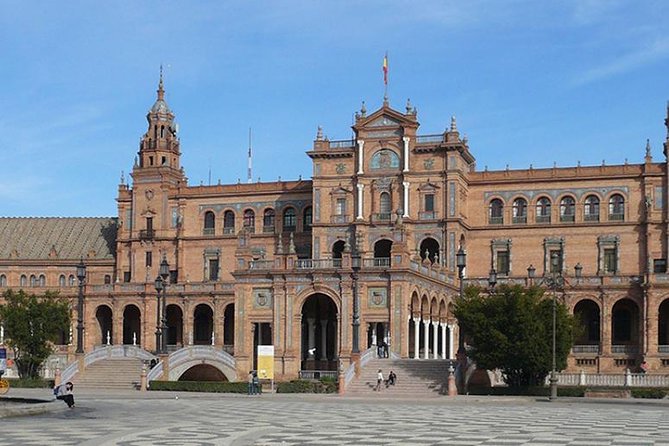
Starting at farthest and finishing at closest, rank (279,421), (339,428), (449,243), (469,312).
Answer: (449,243) → (469,312) → (279,421) → (339,428)

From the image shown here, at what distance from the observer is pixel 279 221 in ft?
343

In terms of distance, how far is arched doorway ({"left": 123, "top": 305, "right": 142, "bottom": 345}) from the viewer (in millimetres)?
107250

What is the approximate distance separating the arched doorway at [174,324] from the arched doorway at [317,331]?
25295 millimetres

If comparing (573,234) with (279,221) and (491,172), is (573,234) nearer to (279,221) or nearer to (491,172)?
(491,172)

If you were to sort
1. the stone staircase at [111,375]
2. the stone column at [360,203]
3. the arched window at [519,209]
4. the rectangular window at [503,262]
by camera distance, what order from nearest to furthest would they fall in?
the stone staircase at [111,375]
the stone column at [360,203]
the rectangular window at [503,262]
the arched window at [519,209]

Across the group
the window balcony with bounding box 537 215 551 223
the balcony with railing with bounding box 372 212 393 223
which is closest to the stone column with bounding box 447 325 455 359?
the balcony with railing with bounding box 372 212 393 223

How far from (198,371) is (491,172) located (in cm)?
3455

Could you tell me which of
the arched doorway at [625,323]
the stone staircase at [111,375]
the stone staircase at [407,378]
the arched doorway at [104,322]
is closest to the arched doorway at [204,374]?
the stone staircase at [111,375]

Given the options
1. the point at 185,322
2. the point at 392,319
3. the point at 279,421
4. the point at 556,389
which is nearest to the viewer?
the point at 279,421

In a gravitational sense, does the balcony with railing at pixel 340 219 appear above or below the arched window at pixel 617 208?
below

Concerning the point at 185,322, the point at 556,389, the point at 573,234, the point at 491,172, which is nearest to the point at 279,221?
the point at 185,322

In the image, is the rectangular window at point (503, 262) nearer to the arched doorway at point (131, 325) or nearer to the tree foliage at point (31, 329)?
the arched doorway at point (131, 325)

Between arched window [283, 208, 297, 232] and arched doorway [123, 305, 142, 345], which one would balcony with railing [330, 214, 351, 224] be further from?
arched doorway [123, 305, 142, 345]

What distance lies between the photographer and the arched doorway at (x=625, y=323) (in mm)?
92688
